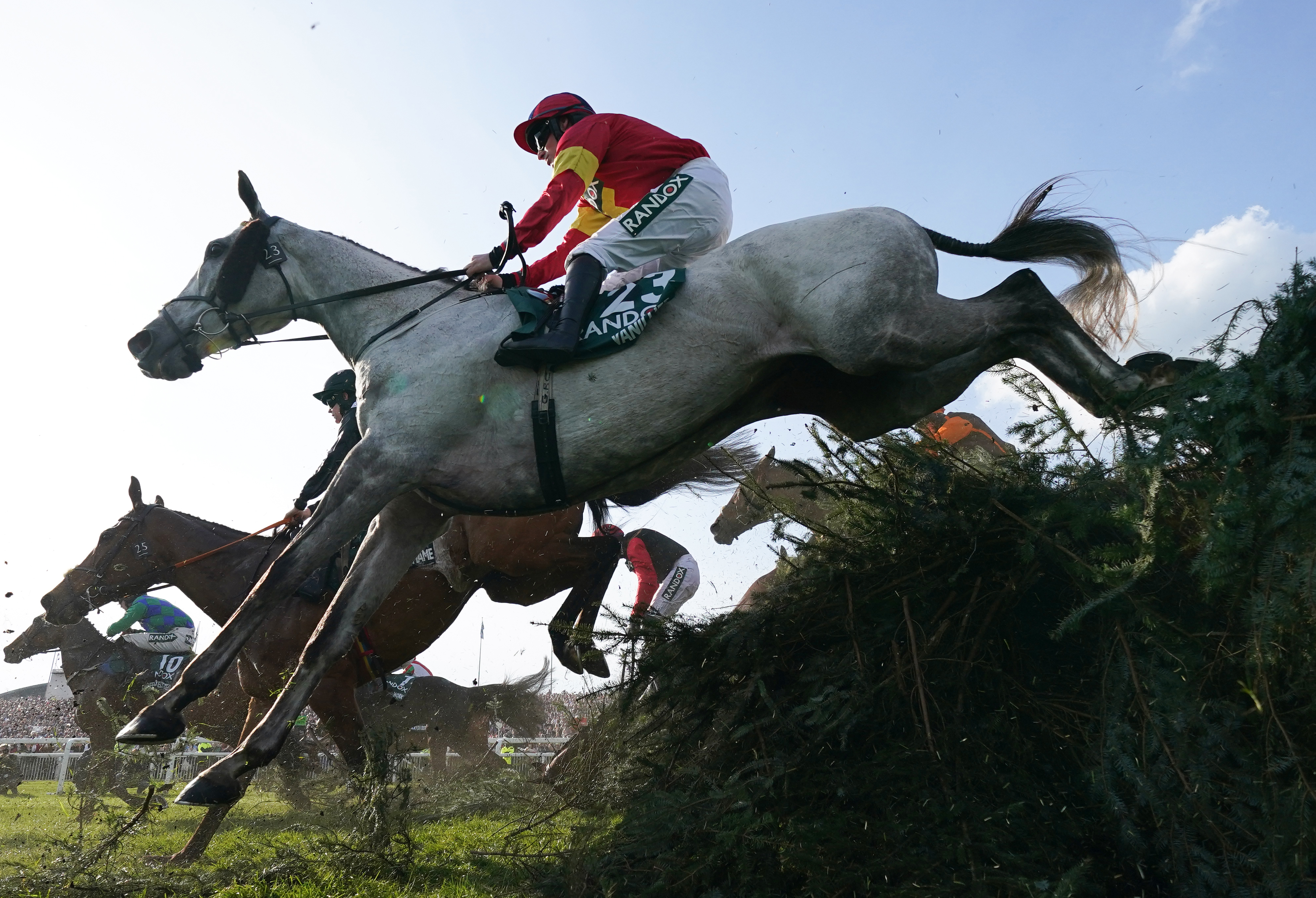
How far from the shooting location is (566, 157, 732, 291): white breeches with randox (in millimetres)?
3920

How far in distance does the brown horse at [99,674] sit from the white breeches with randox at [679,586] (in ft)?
13.9

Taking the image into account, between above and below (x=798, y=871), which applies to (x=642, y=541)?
above

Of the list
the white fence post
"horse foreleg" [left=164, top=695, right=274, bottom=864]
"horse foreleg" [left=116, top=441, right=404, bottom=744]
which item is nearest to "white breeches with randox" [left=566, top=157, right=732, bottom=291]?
"horse foreleg" [left=116, top=441, right=404, bottom=744]

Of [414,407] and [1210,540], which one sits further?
[414,407]

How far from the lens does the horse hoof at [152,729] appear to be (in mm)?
3309

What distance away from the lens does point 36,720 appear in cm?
2055

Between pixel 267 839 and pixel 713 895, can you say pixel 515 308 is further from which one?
pixel 267 839

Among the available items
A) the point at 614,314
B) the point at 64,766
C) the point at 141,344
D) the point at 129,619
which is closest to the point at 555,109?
the point at 614,314

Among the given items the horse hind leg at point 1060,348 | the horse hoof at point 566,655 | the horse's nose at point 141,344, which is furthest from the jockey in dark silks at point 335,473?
the horse hind leg at point 1060,348

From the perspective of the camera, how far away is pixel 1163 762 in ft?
7.79

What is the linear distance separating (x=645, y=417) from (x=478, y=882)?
213 cm

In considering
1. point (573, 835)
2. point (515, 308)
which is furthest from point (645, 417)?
point (573, 835)

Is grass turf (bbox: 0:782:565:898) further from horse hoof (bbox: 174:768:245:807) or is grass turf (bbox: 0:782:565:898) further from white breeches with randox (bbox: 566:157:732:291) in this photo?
white breeches with randox (bbox: 566:157:732:291)

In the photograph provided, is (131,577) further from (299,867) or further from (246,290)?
(299,867)
